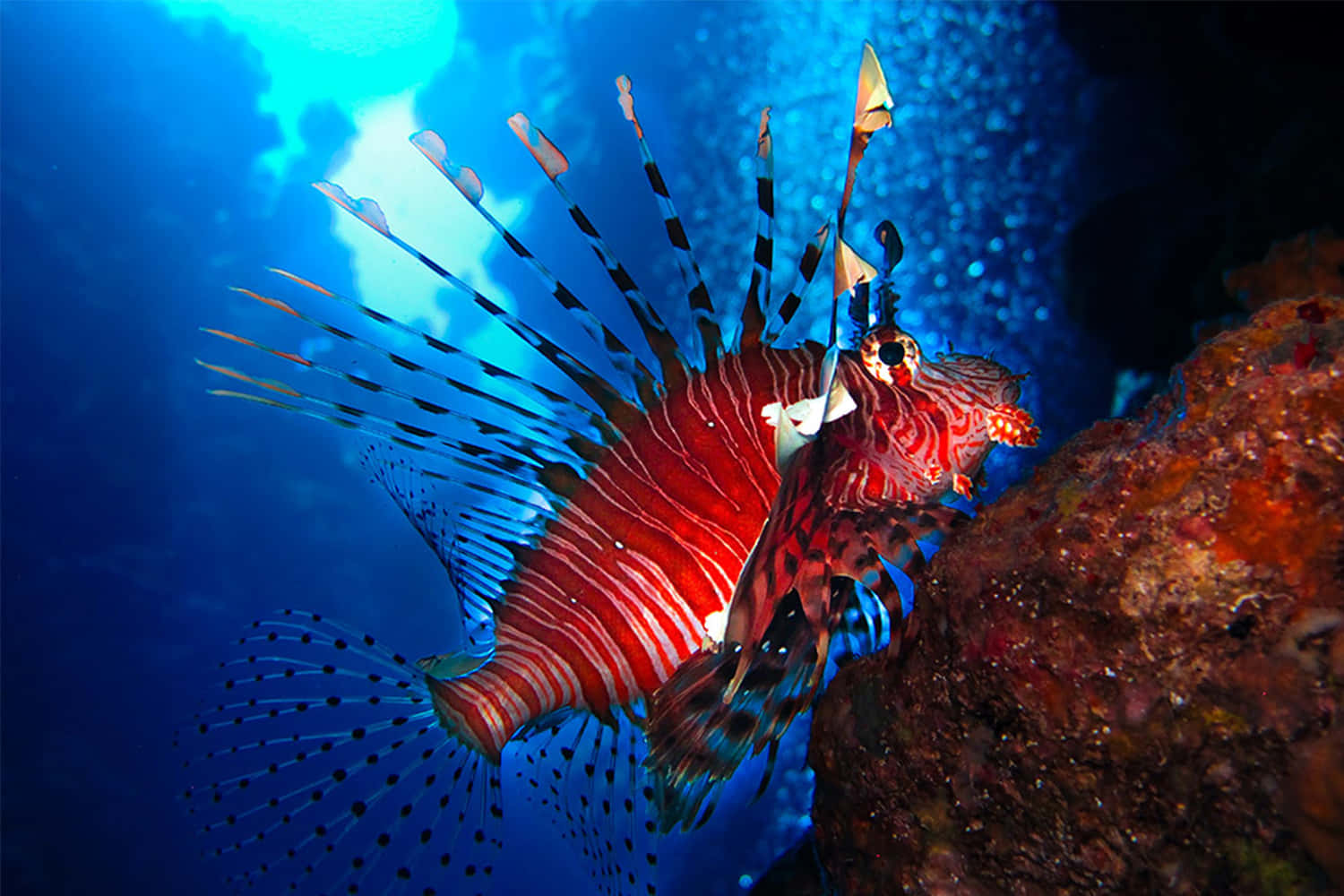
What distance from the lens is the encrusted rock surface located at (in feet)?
3.63

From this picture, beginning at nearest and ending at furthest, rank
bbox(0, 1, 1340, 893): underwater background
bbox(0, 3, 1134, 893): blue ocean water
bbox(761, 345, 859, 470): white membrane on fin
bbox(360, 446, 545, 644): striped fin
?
bbox(761, 345, 859, 470): white membrane on fin → bbox(360, 446, 545, 644): striped fin → bbox(0, 1, 1340, 893): underwater background → bbox(0, 3, 1134, 893): blue ocean water

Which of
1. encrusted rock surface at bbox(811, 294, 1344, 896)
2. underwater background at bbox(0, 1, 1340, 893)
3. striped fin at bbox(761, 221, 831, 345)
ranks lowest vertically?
encrusted rock surface at bbox(811, 294, 1344, 896)

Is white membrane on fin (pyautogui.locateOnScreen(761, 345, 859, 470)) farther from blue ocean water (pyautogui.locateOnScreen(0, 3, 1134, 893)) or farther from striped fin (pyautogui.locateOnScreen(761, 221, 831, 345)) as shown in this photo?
blue ocean water (pyautogui.locateOnScreen(0, 3, 1134, 893))

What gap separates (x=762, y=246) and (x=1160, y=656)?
1.43 metres

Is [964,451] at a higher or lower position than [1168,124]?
lower

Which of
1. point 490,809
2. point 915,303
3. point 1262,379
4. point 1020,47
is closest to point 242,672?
point 490,809

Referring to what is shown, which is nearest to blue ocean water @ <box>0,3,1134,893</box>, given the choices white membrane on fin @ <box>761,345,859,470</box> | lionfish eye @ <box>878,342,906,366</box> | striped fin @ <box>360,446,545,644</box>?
striped fin @ <box>360,446,545,644</box>

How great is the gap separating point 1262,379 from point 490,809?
8.14 feet

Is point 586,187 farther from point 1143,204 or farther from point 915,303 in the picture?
point 1143,204

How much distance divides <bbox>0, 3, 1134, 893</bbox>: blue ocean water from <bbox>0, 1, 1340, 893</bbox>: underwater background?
4 centimetres

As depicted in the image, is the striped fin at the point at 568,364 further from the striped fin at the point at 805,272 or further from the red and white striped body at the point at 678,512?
the striped fin at the point at 805,272

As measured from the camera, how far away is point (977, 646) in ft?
4.89

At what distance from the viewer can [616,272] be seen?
2.07 metres

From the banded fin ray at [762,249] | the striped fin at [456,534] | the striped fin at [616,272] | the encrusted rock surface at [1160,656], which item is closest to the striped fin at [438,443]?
the striped fin at [456,534]
